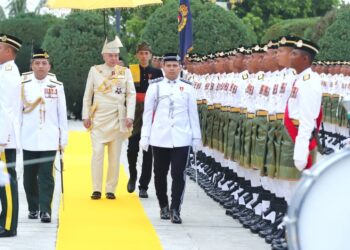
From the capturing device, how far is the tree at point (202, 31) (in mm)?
30312

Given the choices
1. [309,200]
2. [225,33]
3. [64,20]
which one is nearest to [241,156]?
[309,200]

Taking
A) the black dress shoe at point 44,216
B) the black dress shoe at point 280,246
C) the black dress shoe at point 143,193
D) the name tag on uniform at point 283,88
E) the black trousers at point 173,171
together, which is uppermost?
the name tag on uniform at point 283,88

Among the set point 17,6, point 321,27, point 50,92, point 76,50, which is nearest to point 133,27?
point 321,27

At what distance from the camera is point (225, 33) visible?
101 feet

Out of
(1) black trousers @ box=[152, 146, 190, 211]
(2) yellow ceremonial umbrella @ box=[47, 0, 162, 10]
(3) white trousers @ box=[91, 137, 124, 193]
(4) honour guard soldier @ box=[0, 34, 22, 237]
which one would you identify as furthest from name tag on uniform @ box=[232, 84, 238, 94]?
(4) honour guard soldier @ box=[0, 34, 22, 237]

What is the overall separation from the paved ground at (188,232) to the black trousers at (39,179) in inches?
6.5

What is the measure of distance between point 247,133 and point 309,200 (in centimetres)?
561

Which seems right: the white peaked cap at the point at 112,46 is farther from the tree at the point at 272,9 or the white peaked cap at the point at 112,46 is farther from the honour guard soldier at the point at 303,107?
the tree at the point at 272,9

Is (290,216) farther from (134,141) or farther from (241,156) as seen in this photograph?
(134,141)

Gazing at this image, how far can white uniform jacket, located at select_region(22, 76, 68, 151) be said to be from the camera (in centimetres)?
1173

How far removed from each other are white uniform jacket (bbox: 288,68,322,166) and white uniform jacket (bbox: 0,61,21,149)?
2.91m

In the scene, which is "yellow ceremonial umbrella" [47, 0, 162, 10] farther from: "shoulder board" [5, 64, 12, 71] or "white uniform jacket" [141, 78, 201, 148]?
"shoulder board" [5, 64, 12, 71]

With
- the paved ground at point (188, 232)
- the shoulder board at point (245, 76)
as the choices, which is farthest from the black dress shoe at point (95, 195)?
the shoulder board at point (245, 76)

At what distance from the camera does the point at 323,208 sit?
20.0ft
